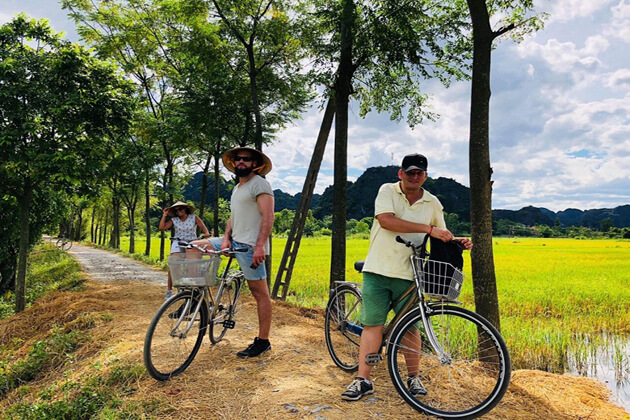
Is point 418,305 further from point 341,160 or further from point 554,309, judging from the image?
point 554,309

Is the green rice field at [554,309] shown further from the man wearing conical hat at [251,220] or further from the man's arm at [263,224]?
the man's arm at [263,224]

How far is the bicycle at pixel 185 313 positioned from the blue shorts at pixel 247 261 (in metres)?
0.10

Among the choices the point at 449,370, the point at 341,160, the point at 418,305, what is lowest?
the point at 449,370

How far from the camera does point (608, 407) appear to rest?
3.74 metres

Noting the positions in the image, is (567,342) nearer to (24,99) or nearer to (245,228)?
(245,228)

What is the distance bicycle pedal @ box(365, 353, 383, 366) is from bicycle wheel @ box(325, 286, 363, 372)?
72cm

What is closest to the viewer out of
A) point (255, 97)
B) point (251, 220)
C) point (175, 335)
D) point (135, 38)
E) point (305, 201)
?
point (175, 335)

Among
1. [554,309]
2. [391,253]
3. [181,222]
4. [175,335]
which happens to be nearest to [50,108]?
[181,222]

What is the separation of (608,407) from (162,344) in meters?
4.43

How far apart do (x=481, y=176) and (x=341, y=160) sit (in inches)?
143

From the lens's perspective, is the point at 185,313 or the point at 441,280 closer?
the point at 441,280

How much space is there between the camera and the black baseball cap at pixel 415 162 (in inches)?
117

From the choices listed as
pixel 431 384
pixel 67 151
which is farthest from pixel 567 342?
pixel 67 151

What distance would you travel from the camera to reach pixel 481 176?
172 inches
